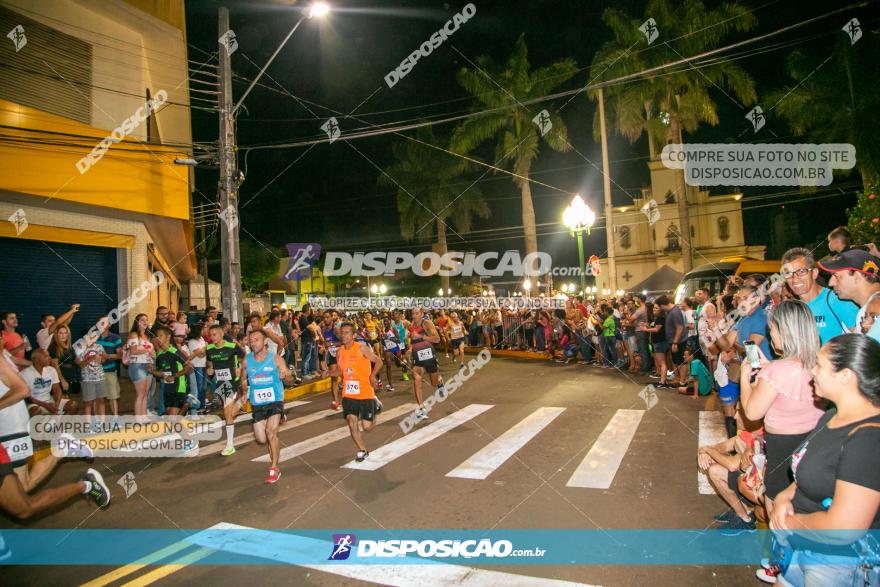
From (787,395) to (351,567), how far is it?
3515 millimetres

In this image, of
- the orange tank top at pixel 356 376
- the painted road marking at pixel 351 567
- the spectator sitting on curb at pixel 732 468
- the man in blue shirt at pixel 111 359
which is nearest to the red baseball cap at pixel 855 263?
the spectator sitting on curb at pixel 732 468

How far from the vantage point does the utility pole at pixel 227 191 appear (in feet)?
39.7

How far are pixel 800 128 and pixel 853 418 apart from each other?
2780 centimetres

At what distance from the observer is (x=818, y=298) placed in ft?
16.4

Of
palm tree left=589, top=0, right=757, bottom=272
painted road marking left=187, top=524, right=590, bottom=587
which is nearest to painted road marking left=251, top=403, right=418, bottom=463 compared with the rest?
painted road marking left=187, top=524, right=590, bottom=587

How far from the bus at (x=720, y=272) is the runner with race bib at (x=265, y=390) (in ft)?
62.2

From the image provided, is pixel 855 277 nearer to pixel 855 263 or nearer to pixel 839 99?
pixel 855 263

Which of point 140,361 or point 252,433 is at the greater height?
point 140,361

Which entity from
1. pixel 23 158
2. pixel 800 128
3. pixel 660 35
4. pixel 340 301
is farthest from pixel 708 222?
pixel 23 158

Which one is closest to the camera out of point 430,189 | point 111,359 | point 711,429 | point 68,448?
point 68,448

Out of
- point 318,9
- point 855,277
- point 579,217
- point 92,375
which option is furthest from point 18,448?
point 579,217

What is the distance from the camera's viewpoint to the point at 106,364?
30.8 ft

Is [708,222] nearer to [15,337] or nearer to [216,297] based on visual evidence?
[216,297]

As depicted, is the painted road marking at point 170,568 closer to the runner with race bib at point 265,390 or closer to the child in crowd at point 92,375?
the runner with race bib at point 265,390
